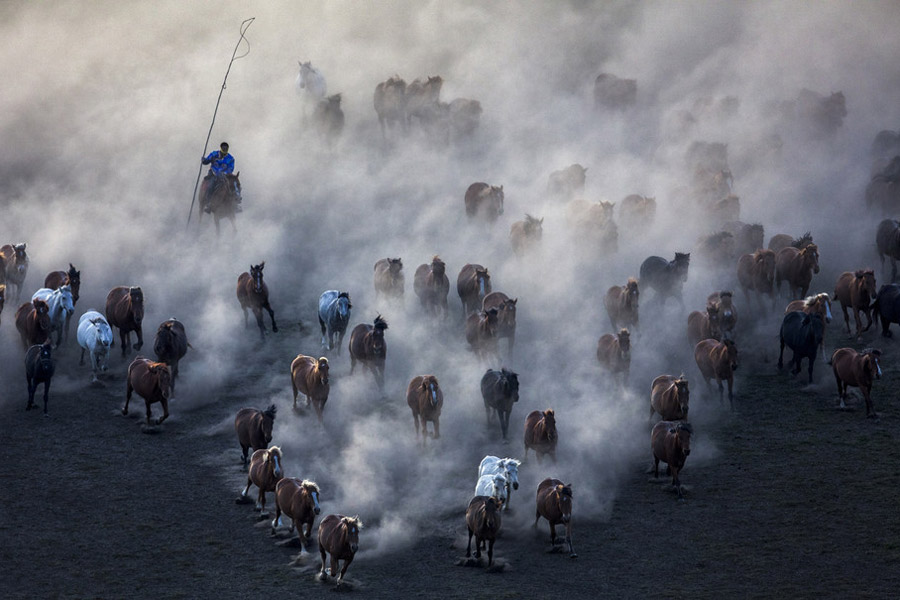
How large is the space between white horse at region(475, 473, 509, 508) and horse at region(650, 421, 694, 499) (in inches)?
154

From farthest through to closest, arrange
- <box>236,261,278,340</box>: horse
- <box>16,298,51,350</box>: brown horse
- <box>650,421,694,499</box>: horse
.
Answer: <box>236,261,278,340</box>: horse → <box>16,298,51,350</box>: brown horse → <box>650,421,694,499</box>: horse

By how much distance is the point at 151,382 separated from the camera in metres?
26.3

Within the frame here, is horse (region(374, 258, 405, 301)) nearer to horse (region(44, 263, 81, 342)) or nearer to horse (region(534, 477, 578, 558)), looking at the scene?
horse (region(44, 263, 81, 342))

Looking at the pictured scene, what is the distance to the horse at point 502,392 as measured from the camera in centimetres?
2662

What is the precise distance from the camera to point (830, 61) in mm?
65188

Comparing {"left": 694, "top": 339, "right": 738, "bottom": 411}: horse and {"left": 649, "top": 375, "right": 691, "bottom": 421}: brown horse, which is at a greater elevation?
{"left": 694, "top": 339, "right": 738, "bottom": 411}: horse

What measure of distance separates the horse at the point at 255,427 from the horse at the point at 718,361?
38.7ft

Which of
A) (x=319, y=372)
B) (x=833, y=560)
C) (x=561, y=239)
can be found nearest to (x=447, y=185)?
(x=561, y=239)

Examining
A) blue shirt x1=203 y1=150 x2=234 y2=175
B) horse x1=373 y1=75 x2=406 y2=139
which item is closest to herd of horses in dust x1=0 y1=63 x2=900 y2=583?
blue shirt x1=203 y1=150 x2=234 y2=175

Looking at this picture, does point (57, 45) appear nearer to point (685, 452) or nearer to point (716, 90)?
point (716, 90)

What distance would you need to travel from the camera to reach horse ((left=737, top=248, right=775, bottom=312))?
33.0 meters

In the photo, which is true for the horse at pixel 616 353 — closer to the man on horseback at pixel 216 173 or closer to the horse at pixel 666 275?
the horse at pixel 666 275

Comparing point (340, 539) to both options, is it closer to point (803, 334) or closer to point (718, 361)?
point (718, 361)

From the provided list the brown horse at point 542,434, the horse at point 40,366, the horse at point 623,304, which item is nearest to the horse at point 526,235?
the horse at point 623,304
